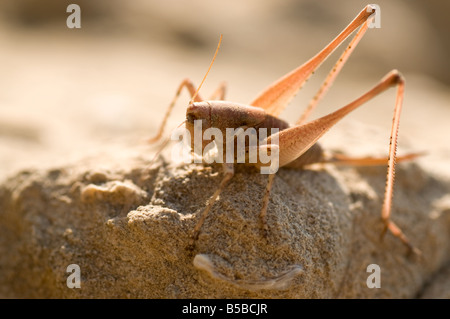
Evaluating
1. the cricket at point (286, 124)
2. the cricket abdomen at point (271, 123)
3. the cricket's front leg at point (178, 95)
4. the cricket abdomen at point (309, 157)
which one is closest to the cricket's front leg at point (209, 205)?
the cricket at point (286, 124)

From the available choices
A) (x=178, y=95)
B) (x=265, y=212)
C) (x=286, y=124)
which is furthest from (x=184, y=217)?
(x=178, y=95)

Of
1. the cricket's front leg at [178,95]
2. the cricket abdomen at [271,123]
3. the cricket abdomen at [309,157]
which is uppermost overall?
the cricket's front leg at [178,95]

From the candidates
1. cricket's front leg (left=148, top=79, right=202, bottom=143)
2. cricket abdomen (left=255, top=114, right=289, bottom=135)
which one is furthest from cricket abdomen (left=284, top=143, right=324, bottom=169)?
cricket's front leg (left=148, top=79, right=202, bottom=143)

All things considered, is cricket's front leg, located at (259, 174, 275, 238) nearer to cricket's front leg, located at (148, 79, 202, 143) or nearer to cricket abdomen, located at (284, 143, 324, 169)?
cricket abdomen, located at (284, 143, 324, 169)

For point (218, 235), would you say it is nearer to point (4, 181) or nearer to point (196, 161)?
point (196, 161)

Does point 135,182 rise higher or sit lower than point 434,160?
lower

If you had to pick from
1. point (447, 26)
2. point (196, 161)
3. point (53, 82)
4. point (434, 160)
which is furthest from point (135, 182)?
point (447, 26)

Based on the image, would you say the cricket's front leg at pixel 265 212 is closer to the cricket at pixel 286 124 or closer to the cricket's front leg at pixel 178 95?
the cricket at pixel 286 124
